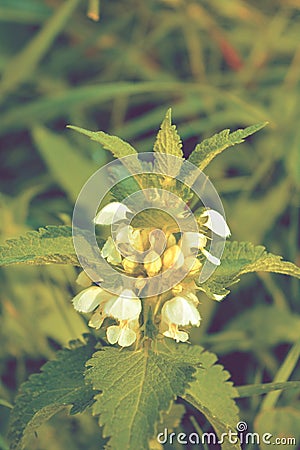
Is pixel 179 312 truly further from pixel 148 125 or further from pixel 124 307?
pixel 148 125

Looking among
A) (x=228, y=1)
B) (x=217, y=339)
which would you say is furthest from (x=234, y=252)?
(x=228, y=1)

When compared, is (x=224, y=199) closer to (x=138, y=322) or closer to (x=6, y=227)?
(x=6, y=227)

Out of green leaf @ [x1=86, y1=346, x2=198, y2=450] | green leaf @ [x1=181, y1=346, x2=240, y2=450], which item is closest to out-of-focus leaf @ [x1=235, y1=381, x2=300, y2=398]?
green leaf @ [x1=181, y1=346, x2=240, y2=450]

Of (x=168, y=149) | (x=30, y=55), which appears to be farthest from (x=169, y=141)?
(x=30, y=55)

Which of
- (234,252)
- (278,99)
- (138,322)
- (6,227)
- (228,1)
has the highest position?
(228,1)

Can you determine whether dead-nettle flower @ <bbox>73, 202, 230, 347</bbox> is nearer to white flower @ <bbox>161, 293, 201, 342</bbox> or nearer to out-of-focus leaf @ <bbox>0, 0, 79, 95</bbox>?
white flower @ <bbox>161, 293, 201, 342</bbox>

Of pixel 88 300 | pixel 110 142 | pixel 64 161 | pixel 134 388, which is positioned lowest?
pixel 134 388

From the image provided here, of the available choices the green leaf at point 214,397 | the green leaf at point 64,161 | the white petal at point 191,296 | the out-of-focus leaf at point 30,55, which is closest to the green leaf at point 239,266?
the white petal at point 191,296

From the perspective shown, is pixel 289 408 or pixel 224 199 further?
pixel 224 199
